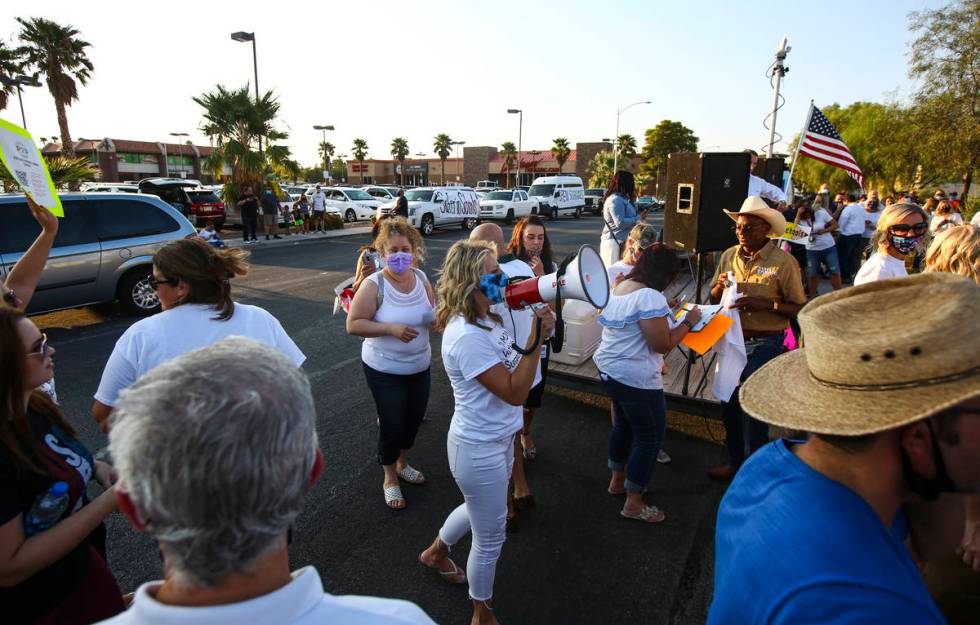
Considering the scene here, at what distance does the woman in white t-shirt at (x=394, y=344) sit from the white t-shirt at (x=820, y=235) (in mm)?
7730

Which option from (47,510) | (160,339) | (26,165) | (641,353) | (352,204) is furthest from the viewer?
(352,204)

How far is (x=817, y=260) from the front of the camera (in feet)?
29.2

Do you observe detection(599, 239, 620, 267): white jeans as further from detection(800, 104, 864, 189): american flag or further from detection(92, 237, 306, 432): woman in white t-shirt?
detection(92, 237, 306, 432): woman in white t-shirt

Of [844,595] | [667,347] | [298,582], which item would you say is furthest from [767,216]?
[298,582]

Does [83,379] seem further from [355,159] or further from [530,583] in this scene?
[355,159]

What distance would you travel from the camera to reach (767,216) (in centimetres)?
342

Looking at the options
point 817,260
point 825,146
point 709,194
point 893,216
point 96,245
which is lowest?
point 817,260

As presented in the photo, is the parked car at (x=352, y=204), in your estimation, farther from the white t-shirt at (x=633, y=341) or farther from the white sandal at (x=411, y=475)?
the white t-shirt at (x=633, y=341)

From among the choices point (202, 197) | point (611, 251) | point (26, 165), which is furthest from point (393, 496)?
point (202, 197)

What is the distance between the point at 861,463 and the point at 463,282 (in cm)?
163

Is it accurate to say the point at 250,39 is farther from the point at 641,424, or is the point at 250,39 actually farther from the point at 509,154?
the point at 509,154

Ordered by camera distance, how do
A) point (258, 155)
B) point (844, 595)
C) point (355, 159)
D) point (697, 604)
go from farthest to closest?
point (355, 159) → point (258, 155) → point (697, 604) → point (844, 595)

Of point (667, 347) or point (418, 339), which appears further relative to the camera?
point (418, 339)

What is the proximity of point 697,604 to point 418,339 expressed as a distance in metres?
2.10
